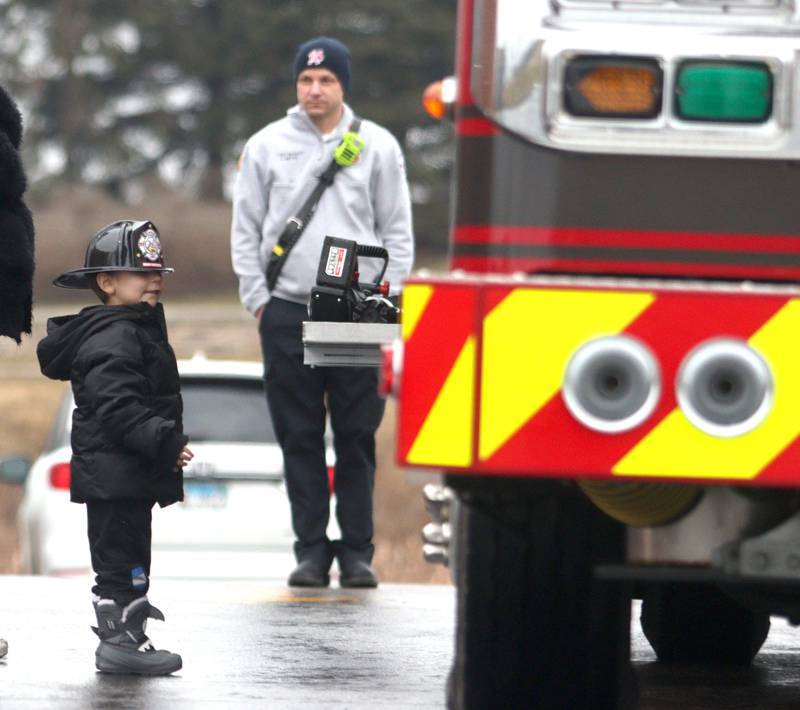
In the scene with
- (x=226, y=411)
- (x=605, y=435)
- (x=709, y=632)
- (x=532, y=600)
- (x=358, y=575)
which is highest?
(x=605, y=435)

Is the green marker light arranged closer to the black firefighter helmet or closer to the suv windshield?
the black firefighter helmet

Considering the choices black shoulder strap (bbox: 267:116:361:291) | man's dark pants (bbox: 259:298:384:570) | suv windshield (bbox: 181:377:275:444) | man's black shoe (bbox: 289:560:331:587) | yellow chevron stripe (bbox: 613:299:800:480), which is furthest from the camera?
suv windshield (bbox: 181:377:275:444)

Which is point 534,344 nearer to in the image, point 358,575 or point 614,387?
point 614,387

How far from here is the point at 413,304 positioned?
3912mm

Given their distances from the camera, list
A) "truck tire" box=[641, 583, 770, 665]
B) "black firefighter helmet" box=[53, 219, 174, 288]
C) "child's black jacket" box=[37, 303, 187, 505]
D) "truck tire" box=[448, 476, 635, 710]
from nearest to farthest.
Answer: "truck tire" box=[448, 476, 635, 710], "child's black jacket" box=[37, 303, 187, 505], "black firefighter helmet" box=[53, 219, 174, 288], "truck tire" box=[641, 583, 770, 665]

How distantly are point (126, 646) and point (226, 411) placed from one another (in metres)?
3.92

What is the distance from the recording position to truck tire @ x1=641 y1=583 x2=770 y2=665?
7066 mm

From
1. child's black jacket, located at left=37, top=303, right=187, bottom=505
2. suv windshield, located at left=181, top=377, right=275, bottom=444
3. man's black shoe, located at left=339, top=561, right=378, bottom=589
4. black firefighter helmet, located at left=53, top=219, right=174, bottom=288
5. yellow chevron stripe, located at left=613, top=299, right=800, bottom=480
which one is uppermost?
yellow chevron stripe, located at left=613, top=299, right=800, bottom=480

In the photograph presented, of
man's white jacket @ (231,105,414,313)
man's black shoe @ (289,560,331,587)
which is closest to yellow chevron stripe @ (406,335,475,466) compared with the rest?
man's white jacket @ (231,105,414,313)

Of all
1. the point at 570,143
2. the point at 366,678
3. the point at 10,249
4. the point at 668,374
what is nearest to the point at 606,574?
the point at 668,374

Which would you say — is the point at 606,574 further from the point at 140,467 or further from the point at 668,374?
the point at 140,467

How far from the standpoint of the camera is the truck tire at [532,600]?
4.64 m

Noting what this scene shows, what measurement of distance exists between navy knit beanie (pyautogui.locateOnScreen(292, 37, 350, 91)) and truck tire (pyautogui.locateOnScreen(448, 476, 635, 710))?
14.0 feet

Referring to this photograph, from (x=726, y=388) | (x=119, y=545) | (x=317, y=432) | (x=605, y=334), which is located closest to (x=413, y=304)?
(x=605, y=334)
